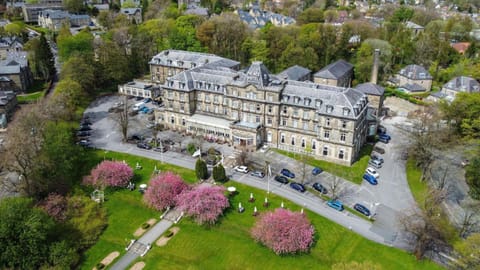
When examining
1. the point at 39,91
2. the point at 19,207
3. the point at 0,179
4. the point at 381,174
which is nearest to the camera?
→ the point at 19,207

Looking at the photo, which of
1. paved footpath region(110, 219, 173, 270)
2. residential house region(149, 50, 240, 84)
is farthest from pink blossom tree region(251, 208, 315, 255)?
residential house region(149, 50, 240, 84)

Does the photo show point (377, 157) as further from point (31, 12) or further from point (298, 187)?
point (31, 12)

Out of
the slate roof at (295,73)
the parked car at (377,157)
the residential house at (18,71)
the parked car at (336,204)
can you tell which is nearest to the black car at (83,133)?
the residential house at (18,71)

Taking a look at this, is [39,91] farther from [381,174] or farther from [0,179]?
[381,174]

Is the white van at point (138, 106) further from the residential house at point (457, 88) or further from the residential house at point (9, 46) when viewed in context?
the residential house at point (457, 88)

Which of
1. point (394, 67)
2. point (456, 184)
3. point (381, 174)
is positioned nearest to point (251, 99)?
point (381, 174)
